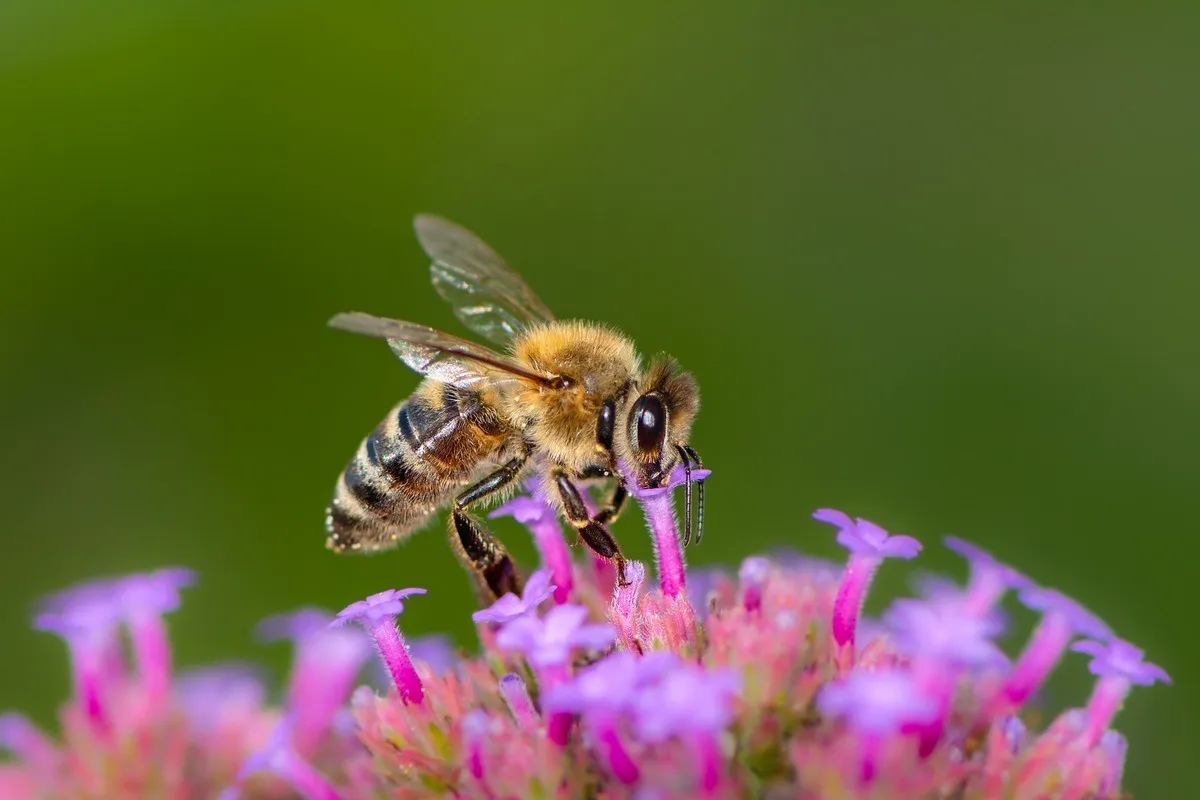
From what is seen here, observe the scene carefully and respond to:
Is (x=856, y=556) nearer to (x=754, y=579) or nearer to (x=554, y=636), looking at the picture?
(x=754, y=579)

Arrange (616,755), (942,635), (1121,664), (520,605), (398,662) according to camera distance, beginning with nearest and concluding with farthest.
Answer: (942,635) → (616,755) → (520,605) → (1121,664) → (398,662)

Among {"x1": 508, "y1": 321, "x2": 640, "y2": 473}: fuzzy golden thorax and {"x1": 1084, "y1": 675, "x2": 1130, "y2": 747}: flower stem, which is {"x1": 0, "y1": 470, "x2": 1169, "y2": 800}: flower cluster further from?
{"x1": 508, "y1": 321, "x2": 640, "y2": 473}: fuzzy golden thorax

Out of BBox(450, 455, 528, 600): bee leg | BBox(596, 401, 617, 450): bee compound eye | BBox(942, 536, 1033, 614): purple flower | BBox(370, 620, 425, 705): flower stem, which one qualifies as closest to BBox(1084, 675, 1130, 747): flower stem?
BBox(942, 536, 1033, 614): purple flower

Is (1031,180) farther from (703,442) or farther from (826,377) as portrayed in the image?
(703,442)

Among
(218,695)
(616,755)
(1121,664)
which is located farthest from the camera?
(218,695)

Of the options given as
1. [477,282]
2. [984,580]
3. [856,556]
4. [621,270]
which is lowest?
[984,580]

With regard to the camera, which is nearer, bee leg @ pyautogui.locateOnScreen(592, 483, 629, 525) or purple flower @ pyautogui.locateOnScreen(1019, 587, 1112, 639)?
purple flower @ pyautogui.locateOnScreen(1019, 587, 1112, 639)

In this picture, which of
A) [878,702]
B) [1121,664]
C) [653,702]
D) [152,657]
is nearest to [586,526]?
[653,702]

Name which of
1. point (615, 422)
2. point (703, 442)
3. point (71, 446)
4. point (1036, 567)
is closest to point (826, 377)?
point (703, 442)
